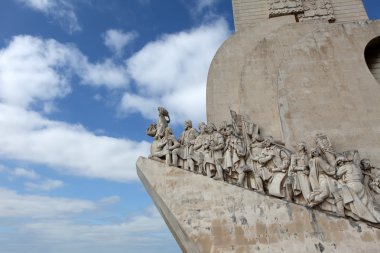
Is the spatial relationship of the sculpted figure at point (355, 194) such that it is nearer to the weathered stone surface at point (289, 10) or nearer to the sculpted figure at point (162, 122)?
the sculpted figure at point (162, 122)

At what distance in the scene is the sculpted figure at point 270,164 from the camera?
241 inches

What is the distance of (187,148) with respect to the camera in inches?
269

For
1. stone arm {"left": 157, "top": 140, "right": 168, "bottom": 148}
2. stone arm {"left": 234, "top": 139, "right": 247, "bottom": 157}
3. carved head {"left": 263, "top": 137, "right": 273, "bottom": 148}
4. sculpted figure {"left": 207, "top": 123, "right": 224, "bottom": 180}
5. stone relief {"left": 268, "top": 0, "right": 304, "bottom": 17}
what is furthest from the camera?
stone relief {"left": 268, "top": 0, "right": 304, "bottom": 17}

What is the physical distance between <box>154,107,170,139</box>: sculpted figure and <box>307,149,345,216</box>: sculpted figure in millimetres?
3189

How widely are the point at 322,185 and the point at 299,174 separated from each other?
46cm

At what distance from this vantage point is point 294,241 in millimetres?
5379

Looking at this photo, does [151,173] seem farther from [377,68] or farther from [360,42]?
[377,68]

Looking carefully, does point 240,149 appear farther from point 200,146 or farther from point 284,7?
point 284,7

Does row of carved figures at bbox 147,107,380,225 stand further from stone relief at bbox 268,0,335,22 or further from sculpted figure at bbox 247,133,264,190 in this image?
stone relief at bbox 268,0,335,22

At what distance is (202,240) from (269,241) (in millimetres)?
1128

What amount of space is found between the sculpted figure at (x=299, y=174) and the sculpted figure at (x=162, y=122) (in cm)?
285

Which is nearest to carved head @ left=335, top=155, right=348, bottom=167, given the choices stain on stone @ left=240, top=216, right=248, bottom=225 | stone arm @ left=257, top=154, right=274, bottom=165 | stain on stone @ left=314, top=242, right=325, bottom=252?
Answer: stone arm @ left=257, top=154, right=274, bottom=165

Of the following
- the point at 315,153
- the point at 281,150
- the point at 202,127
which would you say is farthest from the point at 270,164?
the point at 202,127

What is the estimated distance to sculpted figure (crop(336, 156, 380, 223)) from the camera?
5414mm
